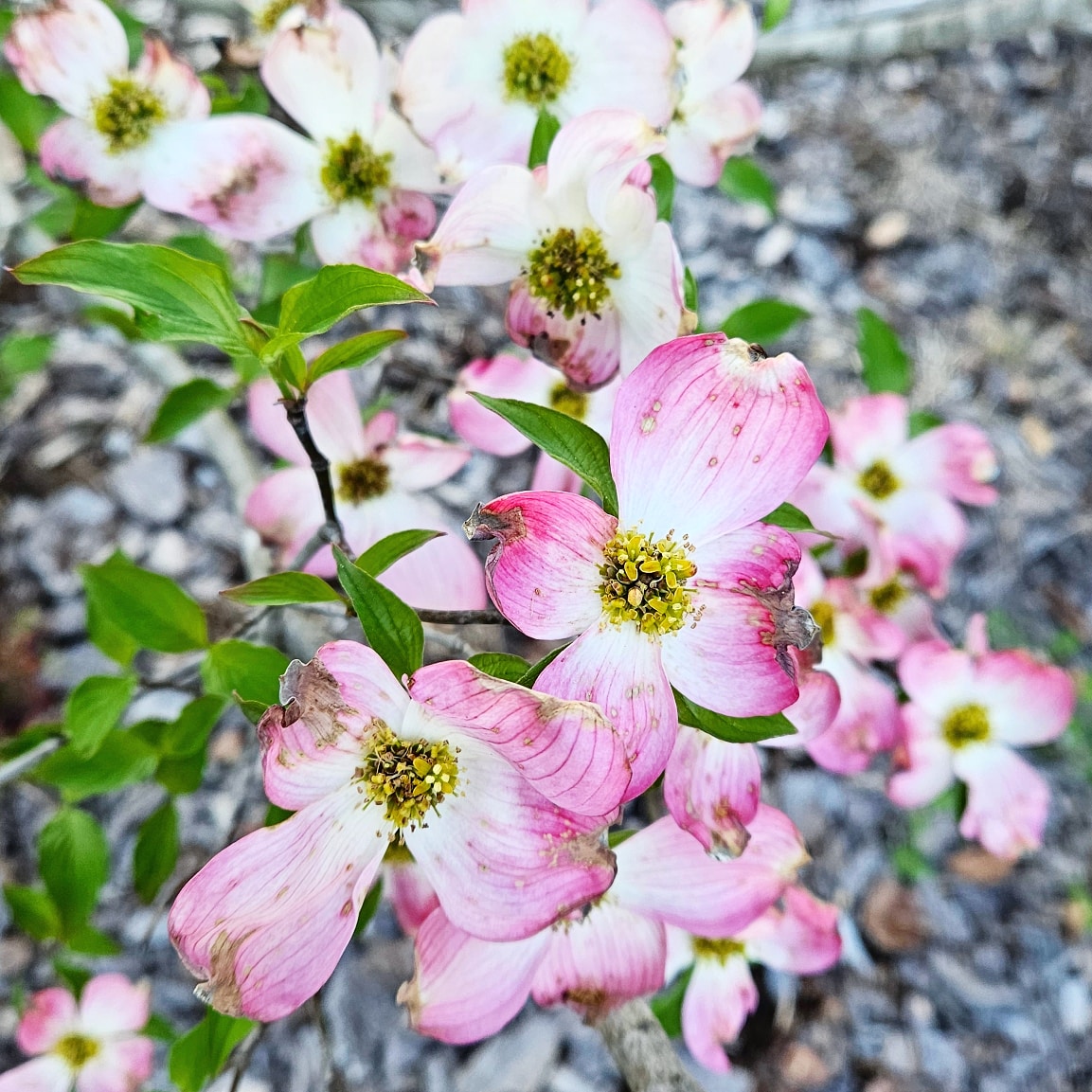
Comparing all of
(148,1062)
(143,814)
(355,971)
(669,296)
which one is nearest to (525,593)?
(669,296)

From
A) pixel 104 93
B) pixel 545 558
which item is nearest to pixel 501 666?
pixel 545 558

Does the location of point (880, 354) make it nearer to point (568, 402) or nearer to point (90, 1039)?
point (568, 402)

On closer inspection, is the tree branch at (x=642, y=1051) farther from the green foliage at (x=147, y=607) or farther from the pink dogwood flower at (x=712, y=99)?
the pink dogwood flower at (x=712, y=99)

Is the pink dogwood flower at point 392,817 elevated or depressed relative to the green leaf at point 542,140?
depressed

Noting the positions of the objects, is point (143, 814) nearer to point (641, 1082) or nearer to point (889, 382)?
point (641, 1082)

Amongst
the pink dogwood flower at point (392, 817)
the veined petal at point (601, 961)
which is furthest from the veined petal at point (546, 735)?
the veined petal at point (601, 961)
